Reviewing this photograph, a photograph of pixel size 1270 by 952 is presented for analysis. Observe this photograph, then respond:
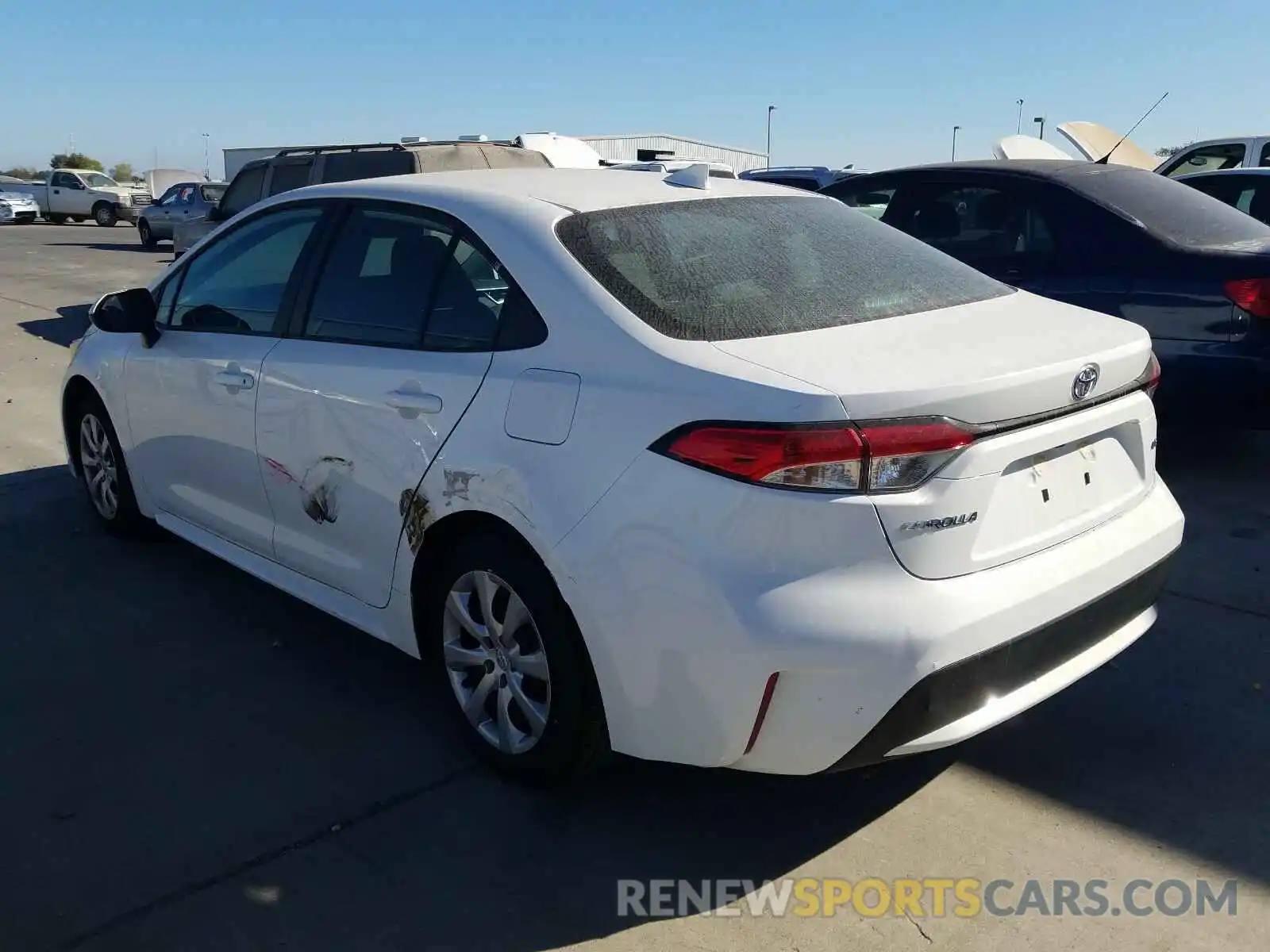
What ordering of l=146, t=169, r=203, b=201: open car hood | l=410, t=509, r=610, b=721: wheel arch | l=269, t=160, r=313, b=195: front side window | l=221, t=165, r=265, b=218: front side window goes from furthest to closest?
l=146, t=169, r=203, b=201: open car hood → l=221, t=165, r=265, b=218: front side window → l=269, t=160, r=313, b=195: front side window → l=410, t=509, r=610, b=721: wheel arch

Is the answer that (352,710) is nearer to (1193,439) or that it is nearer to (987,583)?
(987,583)

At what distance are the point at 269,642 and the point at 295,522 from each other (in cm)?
63

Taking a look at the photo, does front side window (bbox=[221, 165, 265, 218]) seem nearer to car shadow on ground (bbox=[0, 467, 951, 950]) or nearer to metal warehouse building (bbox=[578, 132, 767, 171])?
car shadow on ground (bbox=[0, 467, 951, 950])

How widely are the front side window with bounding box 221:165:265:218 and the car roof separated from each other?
7990mm

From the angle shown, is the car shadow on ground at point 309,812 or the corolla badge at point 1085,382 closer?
the car shadow on ground at point 309,812

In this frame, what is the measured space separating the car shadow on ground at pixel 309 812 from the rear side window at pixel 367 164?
252 inches

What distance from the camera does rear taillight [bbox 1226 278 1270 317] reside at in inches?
210

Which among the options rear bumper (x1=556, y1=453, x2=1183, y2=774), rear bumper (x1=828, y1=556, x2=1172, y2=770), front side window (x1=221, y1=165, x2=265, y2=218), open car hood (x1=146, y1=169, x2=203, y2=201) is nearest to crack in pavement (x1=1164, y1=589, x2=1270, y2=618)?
rear bumper (x1=828, y1=556, x2=1172, y2=770)

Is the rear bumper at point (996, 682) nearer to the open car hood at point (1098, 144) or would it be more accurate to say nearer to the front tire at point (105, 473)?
the front tire at point (105, 473)

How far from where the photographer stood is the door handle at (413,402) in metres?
3.20

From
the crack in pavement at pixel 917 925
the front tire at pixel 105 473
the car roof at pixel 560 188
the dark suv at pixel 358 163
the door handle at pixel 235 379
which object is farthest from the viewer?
the dark suv at pixel 358 163

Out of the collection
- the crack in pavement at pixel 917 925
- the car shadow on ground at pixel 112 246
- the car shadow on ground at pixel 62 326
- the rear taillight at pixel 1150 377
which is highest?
the rear taillight at pixel 1150 377

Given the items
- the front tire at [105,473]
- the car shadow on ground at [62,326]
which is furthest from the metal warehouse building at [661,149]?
the front tire at [105,473]

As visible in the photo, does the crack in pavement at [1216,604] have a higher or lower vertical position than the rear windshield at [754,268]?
lower
